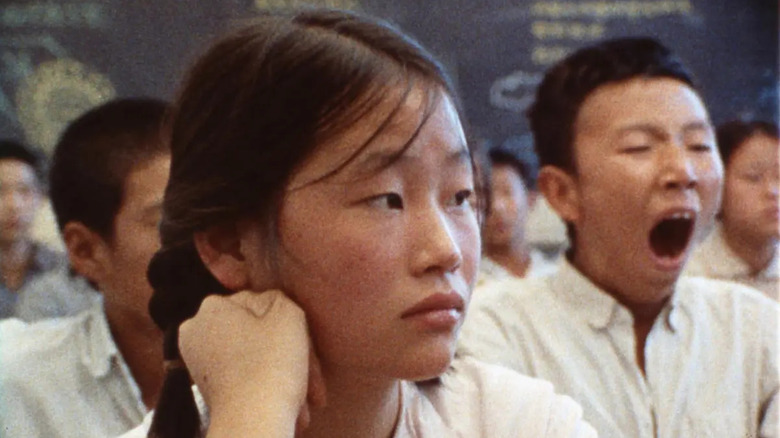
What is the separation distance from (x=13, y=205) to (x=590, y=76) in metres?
0.51

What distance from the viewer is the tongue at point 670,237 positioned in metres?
0.66

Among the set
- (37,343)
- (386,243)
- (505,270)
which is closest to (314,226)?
(386,243)

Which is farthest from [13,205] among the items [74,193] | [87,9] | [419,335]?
[419,335]

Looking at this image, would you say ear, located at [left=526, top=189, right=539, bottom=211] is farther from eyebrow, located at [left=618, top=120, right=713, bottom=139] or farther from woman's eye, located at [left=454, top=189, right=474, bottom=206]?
woman's eye, located at [left=454, top=189, right=474, bottom=206]

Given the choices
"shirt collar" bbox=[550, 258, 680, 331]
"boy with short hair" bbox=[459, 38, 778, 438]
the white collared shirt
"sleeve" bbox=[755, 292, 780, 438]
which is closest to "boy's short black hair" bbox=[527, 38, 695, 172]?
"boy with short hair" bbox=[459, 38, 778, 438]

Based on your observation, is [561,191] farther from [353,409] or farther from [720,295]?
[353,409]

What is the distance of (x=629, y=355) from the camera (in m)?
0.67

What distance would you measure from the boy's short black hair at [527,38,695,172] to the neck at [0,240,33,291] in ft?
1.54

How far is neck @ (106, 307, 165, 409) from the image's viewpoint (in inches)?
24.2

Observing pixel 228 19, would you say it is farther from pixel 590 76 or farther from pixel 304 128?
pixel 590 76

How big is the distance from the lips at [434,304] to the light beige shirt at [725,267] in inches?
17.5

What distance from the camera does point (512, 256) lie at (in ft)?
2.79

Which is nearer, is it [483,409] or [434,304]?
[434,304]

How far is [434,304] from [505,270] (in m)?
0.43
